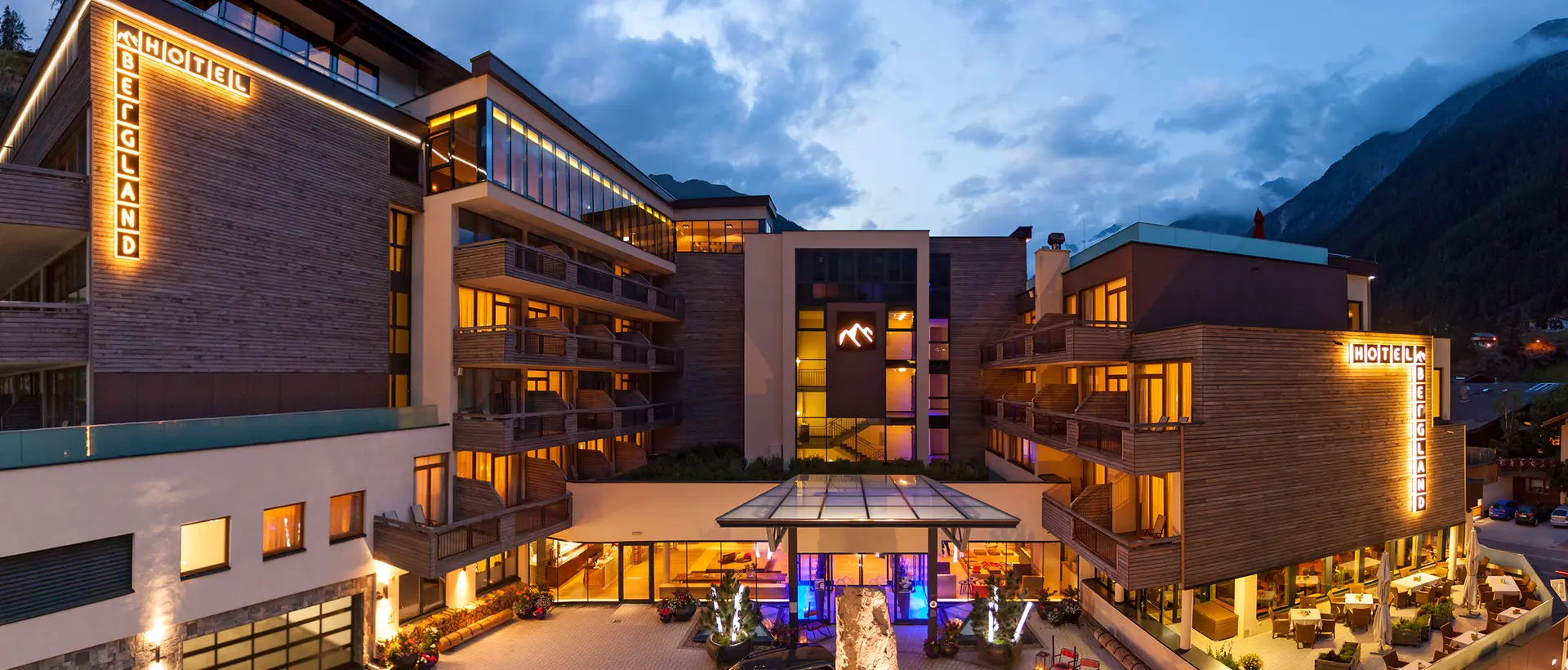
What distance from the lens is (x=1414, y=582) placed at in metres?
19.7

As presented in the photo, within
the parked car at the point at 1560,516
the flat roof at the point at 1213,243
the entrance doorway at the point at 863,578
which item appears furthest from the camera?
the parked car at the point at 1560,516

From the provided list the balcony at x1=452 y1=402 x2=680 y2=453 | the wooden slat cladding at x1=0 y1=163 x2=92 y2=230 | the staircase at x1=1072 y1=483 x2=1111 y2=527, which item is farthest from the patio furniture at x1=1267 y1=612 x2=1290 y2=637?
the wooden slat cladding at x1=0 y1=163 x2=92 y2=230

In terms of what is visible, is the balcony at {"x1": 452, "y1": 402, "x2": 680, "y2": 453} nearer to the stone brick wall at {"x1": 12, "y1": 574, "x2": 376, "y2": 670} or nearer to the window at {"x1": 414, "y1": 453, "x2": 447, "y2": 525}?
the window at {"x1": 414, "y1": 453, "x2": 447, "y2": 525}

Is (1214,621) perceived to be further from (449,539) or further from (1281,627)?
(449,539)

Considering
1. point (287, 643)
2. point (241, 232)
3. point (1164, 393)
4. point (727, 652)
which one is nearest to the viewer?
point (287, 643)

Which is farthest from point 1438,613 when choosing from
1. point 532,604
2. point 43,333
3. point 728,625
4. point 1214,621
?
point 43,333

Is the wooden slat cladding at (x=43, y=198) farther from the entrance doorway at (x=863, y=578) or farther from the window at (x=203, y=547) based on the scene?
the entrance doorway at (x=863, y=578)

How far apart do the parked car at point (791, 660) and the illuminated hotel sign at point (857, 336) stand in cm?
1347

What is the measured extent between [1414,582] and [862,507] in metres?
17.7

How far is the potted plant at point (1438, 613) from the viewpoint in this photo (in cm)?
1792

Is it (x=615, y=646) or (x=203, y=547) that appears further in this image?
(x=615, y=646)

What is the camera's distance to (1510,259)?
80812 millimetres

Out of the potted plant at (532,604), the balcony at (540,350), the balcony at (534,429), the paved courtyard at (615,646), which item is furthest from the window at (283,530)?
the potted plant at (532,604)

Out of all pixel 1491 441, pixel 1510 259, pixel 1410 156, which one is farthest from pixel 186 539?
pixel 1410 156
